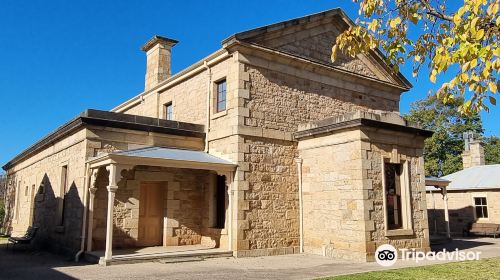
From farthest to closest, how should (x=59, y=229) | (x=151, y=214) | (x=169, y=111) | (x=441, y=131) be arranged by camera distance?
(x=441, y=131), (x=169, y=111), (x=151, y=214), (x=59, y=229)

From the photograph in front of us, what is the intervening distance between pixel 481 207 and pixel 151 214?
15.4 metres

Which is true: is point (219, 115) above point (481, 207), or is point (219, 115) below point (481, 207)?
above

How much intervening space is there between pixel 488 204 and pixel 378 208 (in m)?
11.0

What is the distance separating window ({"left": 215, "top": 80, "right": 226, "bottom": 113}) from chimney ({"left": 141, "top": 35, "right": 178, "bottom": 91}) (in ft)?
17.8

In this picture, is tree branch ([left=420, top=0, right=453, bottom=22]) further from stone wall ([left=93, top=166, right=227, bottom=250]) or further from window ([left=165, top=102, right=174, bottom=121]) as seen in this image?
window ([left=165, top=102, right=174, bottom=121])

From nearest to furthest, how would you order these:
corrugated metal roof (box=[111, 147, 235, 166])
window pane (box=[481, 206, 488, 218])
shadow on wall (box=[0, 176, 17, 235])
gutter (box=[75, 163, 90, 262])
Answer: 1. corrugated metal roof (box=[111, 147, 235, 166])
2. gutter (box=[75, 163, 90, 262])
3. window pane (box=[481, 206, 488, 218])
4. shadow on wall (box=[0, 176, 17, 235])

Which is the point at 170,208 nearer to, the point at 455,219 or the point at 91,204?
the point at 91,204

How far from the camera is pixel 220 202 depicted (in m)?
12.6

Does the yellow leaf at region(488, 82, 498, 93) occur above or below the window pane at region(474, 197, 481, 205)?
above

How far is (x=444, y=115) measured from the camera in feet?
110

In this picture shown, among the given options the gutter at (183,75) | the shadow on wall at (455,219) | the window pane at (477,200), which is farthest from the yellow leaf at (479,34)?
the window pane at (477,200)

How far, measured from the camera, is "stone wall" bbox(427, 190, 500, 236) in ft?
61.1

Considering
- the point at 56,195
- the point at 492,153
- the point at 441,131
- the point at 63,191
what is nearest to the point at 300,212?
the point at 63,191

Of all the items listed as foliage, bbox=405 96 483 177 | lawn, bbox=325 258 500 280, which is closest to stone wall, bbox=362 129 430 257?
lawn, bbox=325 258 500 280
